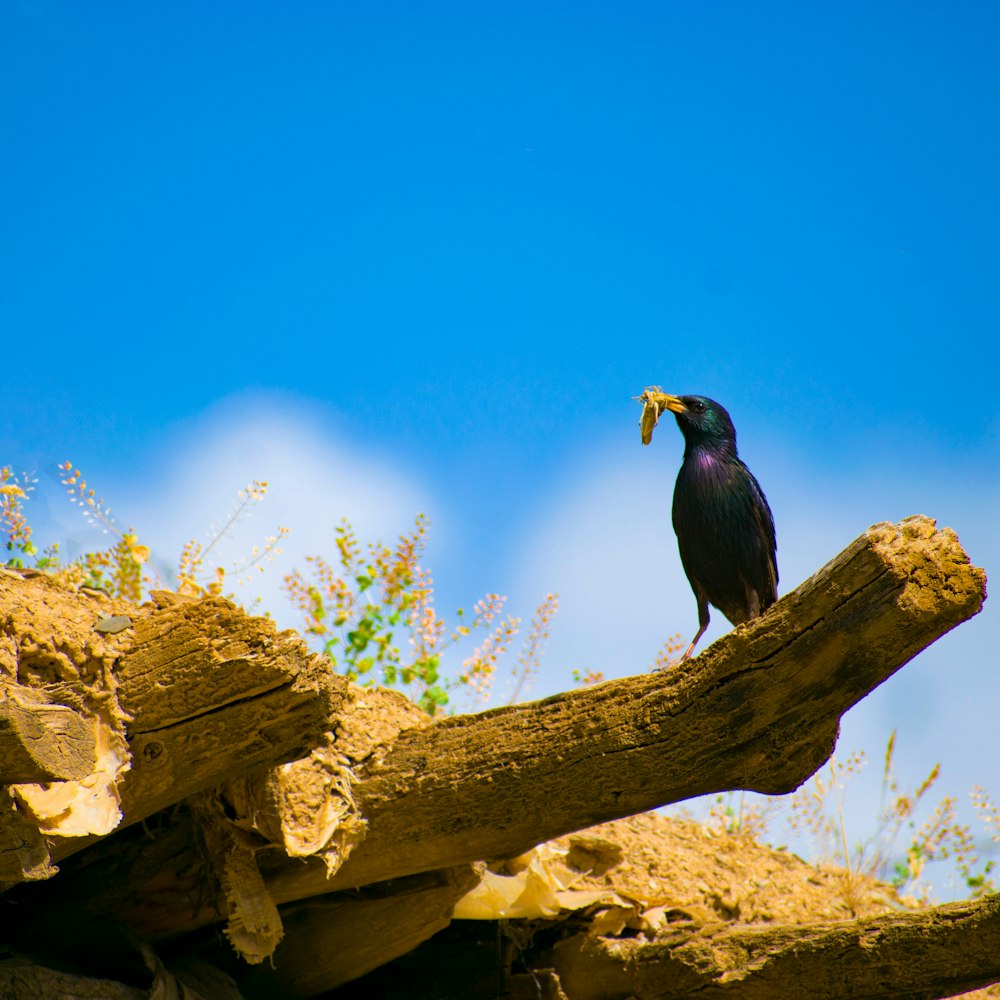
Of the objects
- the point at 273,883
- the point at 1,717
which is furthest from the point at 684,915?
the point at 1,717

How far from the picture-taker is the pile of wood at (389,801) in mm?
2605

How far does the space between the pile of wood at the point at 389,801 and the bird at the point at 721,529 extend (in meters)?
1.13

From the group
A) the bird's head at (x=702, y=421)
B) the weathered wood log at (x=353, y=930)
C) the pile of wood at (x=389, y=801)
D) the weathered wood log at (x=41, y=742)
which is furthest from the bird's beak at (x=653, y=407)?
the weathered wood log at (x=41, y=742)

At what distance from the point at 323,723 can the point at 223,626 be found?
36 centimetres

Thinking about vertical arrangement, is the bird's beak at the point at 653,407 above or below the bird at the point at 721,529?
above

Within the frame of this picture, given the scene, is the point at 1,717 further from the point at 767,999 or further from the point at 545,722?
the point at 767,999

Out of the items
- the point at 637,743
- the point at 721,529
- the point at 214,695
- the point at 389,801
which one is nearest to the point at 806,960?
the point at 637,743

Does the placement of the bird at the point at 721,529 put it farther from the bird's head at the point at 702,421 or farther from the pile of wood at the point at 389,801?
the pile of wood at the point at 389,801

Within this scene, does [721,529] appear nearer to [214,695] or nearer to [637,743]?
[637,743]

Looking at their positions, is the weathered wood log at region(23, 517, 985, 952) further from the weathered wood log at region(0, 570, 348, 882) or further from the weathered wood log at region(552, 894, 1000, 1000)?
the weathered wood log at region(552, 894, 1000, 1000)

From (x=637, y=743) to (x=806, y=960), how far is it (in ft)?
3.77

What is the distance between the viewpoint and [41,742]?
2383 mm

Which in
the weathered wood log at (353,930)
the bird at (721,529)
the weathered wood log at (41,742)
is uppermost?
the bird at (721,529)

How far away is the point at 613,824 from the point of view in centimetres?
511
